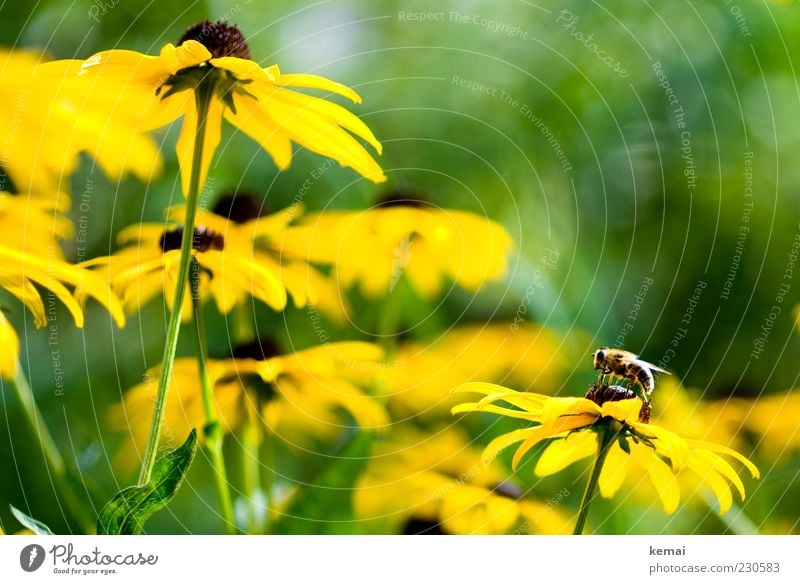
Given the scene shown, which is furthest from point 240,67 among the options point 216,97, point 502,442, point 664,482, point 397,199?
point 664,482

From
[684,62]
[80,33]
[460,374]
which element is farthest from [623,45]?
[80,33]

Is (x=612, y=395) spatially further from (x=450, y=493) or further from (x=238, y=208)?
(x=238, y=208)

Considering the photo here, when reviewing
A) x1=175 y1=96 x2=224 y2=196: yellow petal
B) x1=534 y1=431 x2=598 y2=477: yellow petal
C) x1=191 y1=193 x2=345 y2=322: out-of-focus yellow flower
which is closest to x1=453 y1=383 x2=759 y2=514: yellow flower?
x1=534 y1=431 x2=598 y2=477: yellow petal

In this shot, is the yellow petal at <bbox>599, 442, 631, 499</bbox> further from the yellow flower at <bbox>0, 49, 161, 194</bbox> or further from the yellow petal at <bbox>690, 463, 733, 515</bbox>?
the yellow flower at <bbox>0, 49, 161, 194</bbox>

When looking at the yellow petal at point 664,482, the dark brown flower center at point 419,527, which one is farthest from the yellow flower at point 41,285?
the yellow petal at point 664,482
